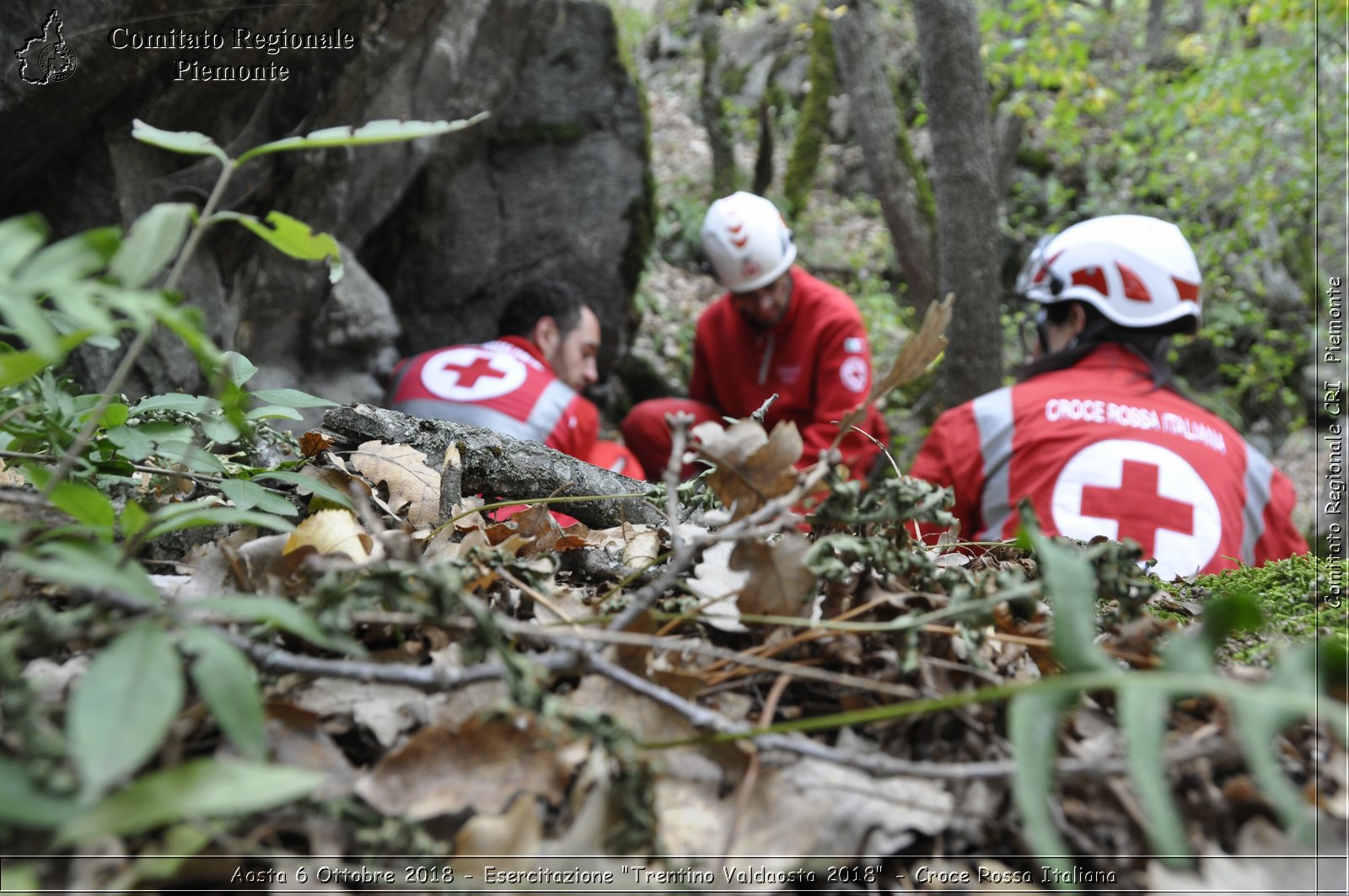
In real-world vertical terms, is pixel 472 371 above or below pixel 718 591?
above

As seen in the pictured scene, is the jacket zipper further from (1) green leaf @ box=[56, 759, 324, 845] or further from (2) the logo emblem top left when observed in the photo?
(1) green leaf @ box=[56, 759, 324, 845]

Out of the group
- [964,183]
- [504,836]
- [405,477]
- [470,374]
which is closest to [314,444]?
[405,477]

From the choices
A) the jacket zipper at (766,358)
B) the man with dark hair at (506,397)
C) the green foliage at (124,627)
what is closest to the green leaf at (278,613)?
the green foliage at (124,627)

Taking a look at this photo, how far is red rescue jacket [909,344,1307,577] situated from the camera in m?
3.25

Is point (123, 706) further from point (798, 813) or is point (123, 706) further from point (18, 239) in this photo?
point (798, 813)

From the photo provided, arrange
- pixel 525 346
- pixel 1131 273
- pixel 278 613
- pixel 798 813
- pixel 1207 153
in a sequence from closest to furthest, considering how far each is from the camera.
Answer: pixel 278 613 < pixel 798 813 < pixel 1131 273 < pixel 525 346 < pixel 1207 153

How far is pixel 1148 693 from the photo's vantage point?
0.55m

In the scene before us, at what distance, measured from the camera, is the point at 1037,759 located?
54cm

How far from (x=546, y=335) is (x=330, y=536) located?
4.65m

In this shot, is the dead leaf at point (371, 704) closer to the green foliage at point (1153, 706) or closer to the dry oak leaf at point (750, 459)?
the dry oak leaf at point (750, 459)

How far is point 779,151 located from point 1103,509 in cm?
999

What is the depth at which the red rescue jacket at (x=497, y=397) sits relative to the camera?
4.41 m

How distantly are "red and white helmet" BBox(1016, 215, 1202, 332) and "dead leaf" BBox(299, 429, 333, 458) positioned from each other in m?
3.51

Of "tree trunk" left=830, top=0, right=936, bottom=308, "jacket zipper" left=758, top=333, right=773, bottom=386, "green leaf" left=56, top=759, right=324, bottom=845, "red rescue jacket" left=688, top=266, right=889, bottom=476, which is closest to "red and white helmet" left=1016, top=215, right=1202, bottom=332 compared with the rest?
"red rescue jacket" left=688, top=266, right=889, bottom=476
